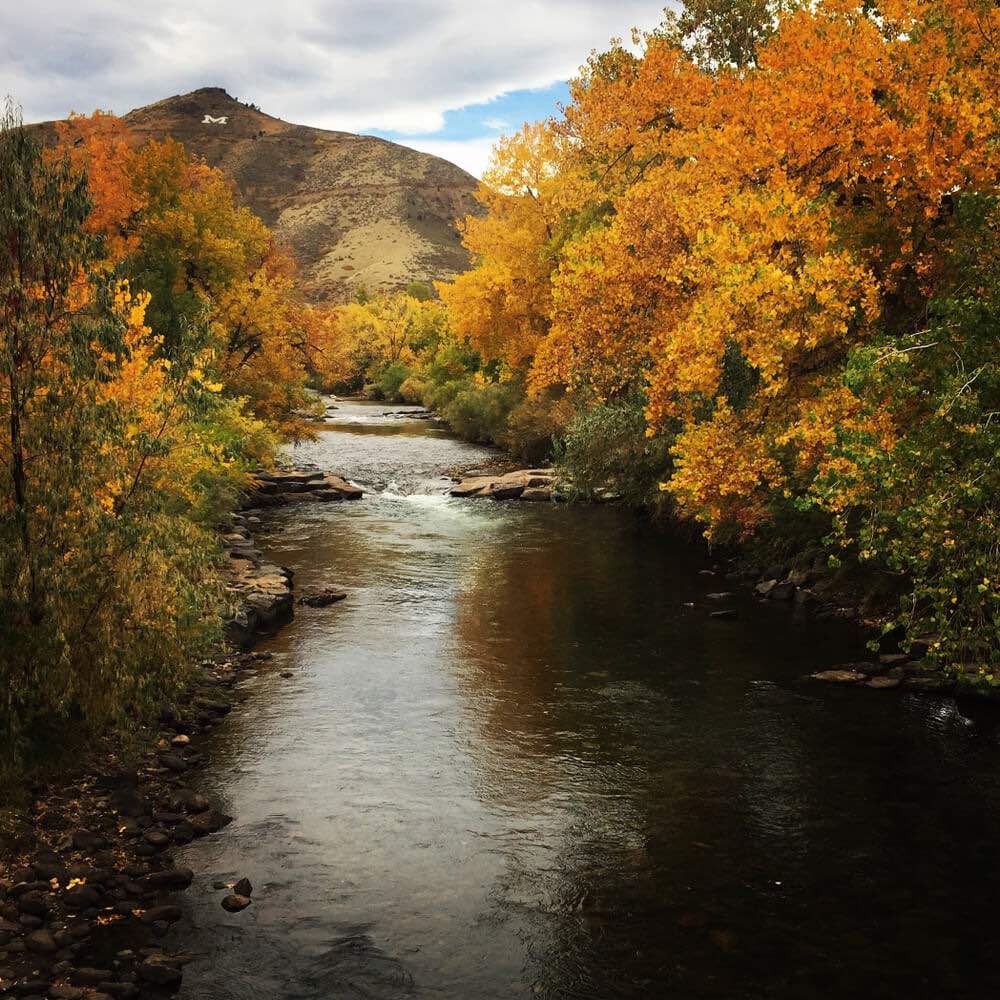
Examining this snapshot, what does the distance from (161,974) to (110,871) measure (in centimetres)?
202

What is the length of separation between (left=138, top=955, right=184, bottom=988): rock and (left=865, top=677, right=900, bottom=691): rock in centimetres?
1198

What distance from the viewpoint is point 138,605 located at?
11977mm

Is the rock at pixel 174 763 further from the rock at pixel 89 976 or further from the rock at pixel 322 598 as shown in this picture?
the rock at pixel 322 598

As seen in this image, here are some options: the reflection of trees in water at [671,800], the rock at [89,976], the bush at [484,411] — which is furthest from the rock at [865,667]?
the bush at [484,411]

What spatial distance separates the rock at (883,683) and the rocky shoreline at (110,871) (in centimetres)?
1088

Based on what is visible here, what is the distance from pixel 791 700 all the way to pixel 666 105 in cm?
2156

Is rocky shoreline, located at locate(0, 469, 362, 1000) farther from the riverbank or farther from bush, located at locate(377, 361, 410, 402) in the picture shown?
bush, located at locate(377, 361, 410, 402)

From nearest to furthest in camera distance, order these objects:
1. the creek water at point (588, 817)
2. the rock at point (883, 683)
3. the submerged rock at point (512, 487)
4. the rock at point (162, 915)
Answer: the creek water at point (588, 817), the rock at point (162, 915), the rock at point (883, 683), the submerged rock at point (512, 487)

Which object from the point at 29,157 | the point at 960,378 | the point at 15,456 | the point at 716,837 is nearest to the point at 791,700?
the point at 716,837

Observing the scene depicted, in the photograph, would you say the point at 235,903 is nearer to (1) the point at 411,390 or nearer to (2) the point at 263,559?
(2) the point at 263,559

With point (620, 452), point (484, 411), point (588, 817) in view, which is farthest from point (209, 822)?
point (484, 411)

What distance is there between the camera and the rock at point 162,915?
29.3ft

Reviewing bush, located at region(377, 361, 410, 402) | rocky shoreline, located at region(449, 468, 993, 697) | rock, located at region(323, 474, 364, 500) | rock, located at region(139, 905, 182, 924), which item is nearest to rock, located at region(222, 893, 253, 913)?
rock, located at region(139, 905, 182, 924)

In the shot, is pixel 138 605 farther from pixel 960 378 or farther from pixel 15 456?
pixel 960 378
